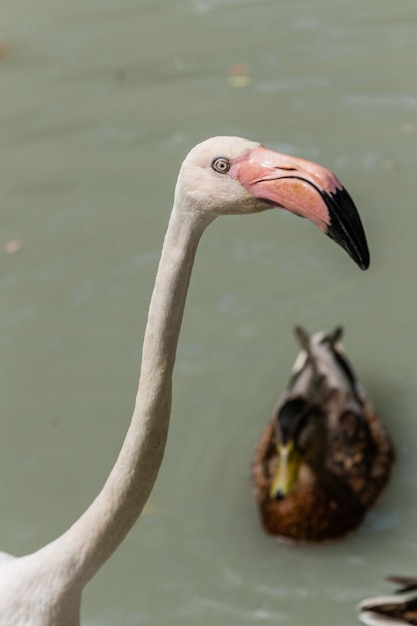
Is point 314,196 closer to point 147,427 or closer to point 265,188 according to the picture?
point 265,188

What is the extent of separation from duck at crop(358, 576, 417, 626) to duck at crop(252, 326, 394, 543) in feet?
2.23

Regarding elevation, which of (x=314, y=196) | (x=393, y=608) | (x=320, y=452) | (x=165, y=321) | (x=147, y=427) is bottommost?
(x=393, y=608)

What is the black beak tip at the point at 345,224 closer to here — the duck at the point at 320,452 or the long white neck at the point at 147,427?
the long white neck at the point at 147,427

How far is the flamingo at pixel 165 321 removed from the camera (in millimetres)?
2402

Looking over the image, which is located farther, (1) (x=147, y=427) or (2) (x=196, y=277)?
(2) (x=196, y=277)

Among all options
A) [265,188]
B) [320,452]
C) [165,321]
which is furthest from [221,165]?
[320,452]

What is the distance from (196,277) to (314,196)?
12.2 feet

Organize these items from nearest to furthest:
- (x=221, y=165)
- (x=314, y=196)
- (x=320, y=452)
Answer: (x=314, y=196)
(x=221, y=165)
(x=320, y=452)

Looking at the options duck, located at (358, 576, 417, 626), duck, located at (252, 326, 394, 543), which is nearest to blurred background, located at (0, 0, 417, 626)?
duck, located at (252, 326, 394, 543)

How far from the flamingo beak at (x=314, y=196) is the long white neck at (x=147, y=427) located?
0.23 meters

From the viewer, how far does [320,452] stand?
5.45 meters

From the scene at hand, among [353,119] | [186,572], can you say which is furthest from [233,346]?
[353,119]

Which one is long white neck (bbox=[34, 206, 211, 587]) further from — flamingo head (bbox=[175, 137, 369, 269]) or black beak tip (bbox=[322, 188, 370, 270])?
black beak tip (bbox=[322, 188, 370, 270])

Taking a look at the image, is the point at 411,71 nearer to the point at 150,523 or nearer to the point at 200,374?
the point at 200,374
